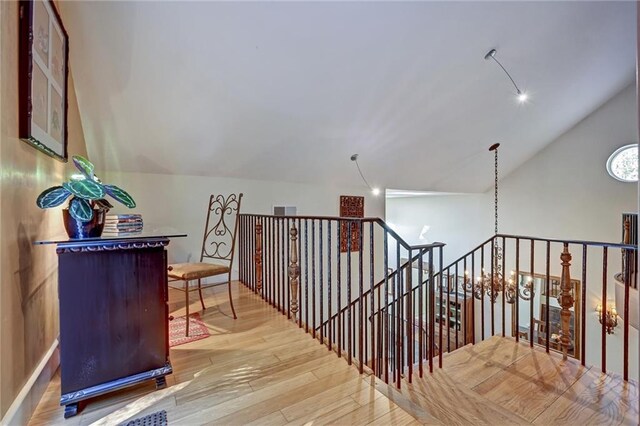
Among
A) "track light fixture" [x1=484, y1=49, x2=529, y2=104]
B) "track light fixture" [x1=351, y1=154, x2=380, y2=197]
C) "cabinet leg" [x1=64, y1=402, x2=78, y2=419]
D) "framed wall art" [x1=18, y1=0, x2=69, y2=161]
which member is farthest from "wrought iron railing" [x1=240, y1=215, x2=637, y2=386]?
"track light fixture" [x1=484, y1=49, x2=529, y2=104]

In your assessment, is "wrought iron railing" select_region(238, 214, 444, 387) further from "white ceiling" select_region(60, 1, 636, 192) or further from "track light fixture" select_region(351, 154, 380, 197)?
"track light fixture" select_region(351, 154, 380, 197)

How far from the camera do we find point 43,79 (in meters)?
1.62

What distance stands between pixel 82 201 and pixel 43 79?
774 millimetres

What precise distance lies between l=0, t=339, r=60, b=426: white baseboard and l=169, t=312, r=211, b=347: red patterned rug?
0.68 metres

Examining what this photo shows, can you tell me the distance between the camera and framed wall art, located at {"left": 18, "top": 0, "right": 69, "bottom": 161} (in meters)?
1.39

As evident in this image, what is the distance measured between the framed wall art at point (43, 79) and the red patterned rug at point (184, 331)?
1540mm

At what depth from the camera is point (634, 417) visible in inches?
68.7

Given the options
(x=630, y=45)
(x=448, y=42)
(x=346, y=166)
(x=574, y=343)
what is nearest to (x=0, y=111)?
(x=448, y=42)

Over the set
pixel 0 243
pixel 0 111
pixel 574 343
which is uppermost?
pixel 0 111

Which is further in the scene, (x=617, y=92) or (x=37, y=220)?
(x=617, y=92)

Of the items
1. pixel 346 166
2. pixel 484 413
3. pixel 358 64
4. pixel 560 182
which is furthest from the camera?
pixel 560 182

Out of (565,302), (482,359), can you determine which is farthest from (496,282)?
(482,359)

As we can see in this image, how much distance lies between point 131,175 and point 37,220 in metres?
2.18

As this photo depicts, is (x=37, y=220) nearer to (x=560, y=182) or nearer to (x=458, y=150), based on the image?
(x=458, y=150)
